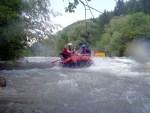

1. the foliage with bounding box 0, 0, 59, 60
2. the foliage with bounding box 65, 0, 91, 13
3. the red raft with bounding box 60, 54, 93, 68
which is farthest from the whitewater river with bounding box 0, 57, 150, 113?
the red raft with bounding box 60, 54, 93, 68

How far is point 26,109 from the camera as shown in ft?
19.6

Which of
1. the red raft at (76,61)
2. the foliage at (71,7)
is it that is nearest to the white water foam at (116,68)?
the red raft at (76,61)

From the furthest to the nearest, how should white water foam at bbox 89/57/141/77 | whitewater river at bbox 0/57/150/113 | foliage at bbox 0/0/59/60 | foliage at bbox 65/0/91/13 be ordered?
white water foam at bbox 89/57/141/77 < foliage at bbox 0/0/59/60 < whitewater river at bbox 0/57/150/113 < foliage at bbox 65/0/91/13

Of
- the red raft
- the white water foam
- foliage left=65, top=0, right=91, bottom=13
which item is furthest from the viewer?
the red raft

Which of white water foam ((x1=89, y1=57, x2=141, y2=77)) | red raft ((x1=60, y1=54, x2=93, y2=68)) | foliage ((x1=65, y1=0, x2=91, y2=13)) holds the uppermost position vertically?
foliage ((x1=65, y1=0, x2=91, y2=13))

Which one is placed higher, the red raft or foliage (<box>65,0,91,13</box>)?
foliage (<box>65,0,91,13</box>)

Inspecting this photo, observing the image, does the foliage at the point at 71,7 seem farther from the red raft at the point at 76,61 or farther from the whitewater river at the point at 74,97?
the red raft at the point at 76,61

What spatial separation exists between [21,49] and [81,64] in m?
5.05

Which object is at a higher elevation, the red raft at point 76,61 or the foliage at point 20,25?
the foliage at point 20,25

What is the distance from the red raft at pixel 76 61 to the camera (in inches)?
596

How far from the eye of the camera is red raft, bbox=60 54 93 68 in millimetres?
15141

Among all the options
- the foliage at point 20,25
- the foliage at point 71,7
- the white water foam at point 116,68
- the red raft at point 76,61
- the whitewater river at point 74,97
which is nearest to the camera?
the foliage at point 71,7

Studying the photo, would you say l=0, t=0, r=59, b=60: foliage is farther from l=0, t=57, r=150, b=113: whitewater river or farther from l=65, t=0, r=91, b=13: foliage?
l=65, t=0, r=91, b=13: foliage

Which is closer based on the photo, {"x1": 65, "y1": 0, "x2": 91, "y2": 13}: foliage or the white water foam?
{"x1": 65, "y1": 0, "x2": 91, "y2": 13}: foliage
